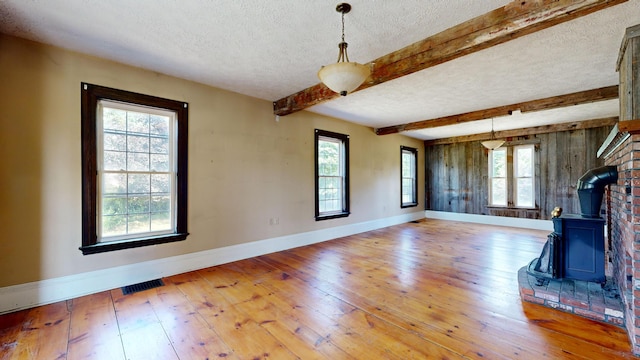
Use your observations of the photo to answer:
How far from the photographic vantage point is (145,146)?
10.9 ft

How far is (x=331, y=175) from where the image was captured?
19.0ft

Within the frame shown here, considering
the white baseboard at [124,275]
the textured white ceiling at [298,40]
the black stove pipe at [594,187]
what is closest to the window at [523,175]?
the textured white ceiling at [298,40]

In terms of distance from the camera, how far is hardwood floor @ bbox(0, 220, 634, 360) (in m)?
1.93

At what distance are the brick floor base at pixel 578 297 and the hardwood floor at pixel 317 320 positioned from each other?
0.09m

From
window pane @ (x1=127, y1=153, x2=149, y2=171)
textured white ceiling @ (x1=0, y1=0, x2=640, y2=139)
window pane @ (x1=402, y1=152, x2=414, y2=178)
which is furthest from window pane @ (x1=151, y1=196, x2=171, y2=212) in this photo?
window pane @ (x1=402, y1=152, x2=414, y2=178)

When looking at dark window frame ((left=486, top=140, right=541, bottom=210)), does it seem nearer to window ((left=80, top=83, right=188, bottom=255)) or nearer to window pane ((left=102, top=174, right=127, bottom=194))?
window ((left=80, top=83, right=188, bottom=255))

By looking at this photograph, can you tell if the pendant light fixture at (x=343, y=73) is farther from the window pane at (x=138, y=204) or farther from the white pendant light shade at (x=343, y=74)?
Result: the window pane at (x=138, y=204)

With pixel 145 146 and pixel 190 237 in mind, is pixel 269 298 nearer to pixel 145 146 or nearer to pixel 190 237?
pixel 190 237

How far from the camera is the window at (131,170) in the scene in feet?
9.57

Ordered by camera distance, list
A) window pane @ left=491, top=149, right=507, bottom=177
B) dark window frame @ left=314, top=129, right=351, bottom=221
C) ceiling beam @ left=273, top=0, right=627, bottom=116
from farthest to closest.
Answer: window pane @ left=491, top=149, right=507, bottom=177, dark window frame @ left=314, top=129, right=351, bottom=221, ceiling beam @ left=273, top=0, right=627, bottom=116

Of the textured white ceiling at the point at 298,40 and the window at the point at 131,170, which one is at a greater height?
the textured white ceiling at the point at 298,40

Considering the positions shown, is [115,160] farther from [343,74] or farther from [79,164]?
[343,74]

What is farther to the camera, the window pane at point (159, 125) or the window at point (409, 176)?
the window at point (409, 176)

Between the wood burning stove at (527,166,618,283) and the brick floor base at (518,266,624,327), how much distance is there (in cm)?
10
